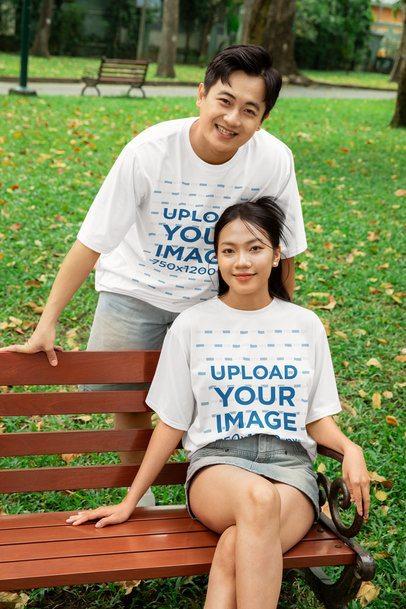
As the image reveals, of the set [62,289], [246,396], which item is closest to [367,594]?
[246,396]

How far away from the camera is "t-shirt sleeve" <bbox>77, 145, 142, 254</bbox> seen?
2.86m

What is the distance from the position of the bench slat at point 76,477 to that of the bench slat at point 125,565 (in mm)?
456

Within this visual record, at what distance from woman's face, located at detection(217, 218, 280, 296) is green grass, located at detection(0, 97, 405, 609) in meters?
1.15

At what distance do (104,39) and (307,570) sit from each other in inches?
1408

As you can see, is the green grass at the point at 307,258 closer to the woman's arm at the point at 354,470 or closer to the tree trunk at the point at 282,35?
the woman's arm at the point at 354,470

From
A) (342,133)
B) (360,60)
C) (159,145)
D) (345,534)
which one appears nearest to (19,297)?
(159,145)

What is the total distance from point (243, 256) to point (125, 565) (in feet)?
3.34

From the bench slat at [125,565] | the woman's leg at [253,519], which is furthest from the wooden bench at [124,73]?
the bench slat at [125,565]

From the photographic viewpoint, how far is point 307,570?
3090 millimetres

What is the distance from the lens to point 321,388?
2922mm

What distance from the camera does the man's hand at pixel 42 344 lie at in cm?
285

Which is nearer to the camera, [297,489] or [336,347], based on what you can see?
[297,489]

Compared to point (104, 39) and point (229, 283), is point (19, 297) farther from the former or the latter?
point (104, 39)

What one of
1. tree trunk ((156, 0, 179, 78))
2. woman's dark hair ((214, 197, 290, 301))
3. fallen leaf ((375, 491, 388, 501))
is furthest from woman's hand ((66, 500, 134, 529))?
tree trunk ((156, 0, 179, 78))
